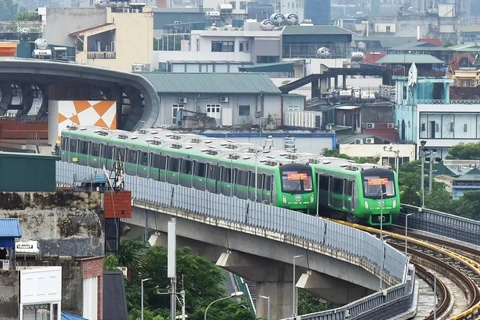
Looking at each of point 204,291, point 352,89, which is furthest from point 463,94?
point 204,291

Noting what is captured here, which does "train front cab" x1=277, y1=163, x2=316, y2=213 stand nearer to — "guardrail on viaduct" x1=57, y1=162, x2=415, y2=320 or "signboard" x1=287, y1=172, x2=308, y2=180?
"signboard" x1=287, y1=172, x2=308, y2=180

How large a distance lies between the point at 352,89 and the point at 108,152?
90.3 m

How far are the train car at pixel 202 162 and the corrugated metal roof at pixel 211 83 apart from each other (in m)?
64.9

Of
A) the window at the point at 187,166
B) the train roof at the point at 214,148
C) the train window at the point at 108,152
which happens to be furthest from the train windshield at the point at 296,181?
the train window at the point at 108,152

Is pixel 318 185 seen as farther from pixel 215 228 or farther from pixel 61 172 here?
pixel 61 172

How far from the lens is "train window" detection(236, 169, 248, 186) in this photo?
297ft

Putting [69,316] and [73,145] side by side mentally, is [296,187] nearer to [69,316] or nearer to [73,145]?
[73,145]

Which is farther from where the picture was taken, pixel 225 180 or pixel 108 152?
pixel 108 152

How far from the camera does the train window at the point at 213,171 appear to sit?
3686 inches

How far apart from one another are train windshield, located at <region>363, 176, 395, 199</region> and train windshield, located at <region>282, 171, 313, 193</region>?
306 cm

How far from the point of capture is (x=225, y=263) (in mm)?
86188

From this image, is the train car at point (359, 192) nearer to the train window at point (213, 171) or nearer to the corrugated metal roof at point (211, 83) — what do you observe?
the train window at point (213, 171)

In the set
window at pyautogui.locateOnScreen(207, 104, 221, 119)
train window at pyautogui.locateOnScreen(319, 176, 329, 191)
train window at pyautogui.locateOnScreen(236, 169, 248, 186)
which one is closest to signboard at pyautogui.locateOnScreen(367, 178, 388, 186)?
train window at pyautogui.locateOnScreen(319, 176, 329, 191)

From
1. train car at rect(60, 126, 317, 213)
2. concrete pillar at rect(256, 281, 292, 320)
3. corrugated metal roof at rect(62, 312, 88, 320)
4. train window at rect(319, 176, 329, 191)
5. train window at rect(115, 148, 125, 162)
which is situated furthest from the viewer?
train window at rect(115, 148, 125, 162)
